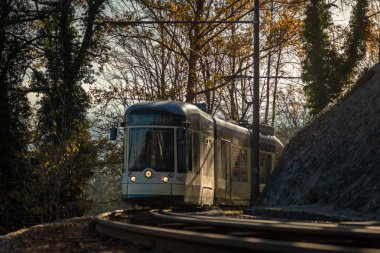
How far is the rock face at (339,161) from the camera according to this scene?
16823 millimetres

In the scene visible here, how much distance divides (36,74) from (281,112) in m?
20.9

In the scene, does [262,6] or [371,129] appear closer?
[371,129]

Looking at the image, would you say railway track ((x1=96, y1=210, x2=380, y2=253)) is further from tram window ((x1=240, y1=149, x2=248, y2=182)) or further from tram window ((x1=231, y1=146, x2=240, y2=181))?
tram window ((x1=240, y1=149, x2=248, y2=182))

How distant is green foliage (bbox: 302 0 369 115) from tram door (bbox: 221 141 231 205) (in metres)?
9.16

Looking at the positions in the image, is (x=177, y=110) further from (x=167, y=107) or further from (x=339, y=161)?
(x=339, y=161)

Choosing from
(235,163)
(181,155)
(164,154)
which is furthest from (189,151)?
(235,163)

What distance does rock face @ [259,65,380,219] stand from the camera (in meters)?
16.8

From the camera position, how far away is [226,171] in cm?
2398

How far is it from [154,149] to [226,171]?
13.6 feet

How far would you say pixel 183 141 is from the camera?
20.4m

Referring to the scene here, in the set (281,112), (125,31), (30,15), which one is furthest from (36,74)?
(281,112)

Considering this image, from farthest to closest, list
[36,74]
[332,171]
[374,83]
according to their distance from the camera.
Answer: [36,74]
[374,83]
[332,171]

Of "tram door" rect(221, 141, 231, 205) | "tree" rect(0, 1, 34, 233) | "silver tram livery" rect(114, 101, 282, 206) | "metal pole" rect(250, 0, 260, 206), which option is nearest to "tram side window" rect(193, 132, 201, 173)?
"silver tram livery" rect(114, 101, 282, 206)

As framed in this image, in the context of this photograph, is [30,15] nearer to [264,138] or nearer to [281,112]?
[264,138]
